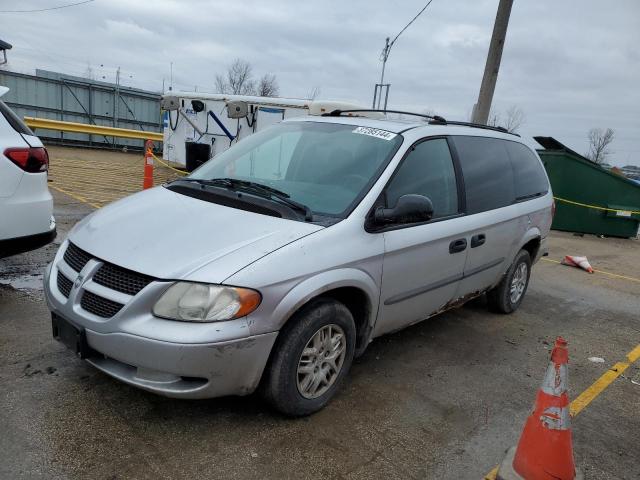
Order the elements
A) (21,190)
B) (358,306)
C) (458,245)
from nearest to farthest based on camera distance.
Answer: (358,306) < (458,245) < (21,190)

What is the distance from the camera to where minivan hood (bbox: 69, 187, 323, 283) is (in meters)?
2.55

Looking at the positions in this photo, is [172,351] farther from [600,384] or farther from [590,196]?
[590,196]

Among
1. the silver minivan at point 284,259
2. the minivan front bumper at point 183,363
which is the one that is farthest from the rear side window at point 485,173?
the minivan front bumper at point 183,363

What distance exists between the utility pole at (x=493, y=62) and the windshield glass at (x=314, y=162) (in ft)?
23.2

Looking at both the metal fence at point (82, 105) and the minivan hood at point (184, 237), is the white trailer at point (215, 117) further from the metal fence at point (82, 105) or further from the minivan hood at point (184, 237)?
the minivan hood at point (184, 237)

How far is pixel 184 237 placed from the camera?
109 inches

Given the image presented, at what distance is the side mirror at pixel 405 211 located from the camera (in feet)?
10.1

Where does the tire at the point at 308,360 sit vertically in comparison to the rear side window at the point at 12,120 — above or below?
below

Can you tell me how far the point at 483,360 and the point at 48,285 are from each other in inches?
125

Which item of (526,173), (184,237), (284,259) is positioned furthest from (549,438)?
(526,173)

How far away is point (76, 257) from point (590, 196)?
11658mm

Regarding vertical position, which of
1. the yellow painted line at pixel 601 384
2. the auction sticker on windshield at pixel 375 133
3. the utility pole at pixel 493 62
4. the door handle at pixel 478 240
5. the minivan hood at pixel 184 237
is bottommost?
the yellow painted line at pixel 601 384

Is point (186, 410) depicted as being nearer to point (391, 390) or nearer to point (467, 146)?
point (391, 390)

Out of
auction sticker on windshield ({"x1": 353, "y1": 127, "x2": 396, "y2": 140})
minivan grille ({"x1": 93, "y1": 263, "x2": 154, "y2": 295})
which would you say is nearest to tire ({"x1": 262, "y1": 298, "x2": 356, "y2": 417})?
minivan grille ({"x1": 93, "y1": 263, "x2": 154, "y2": 295})
